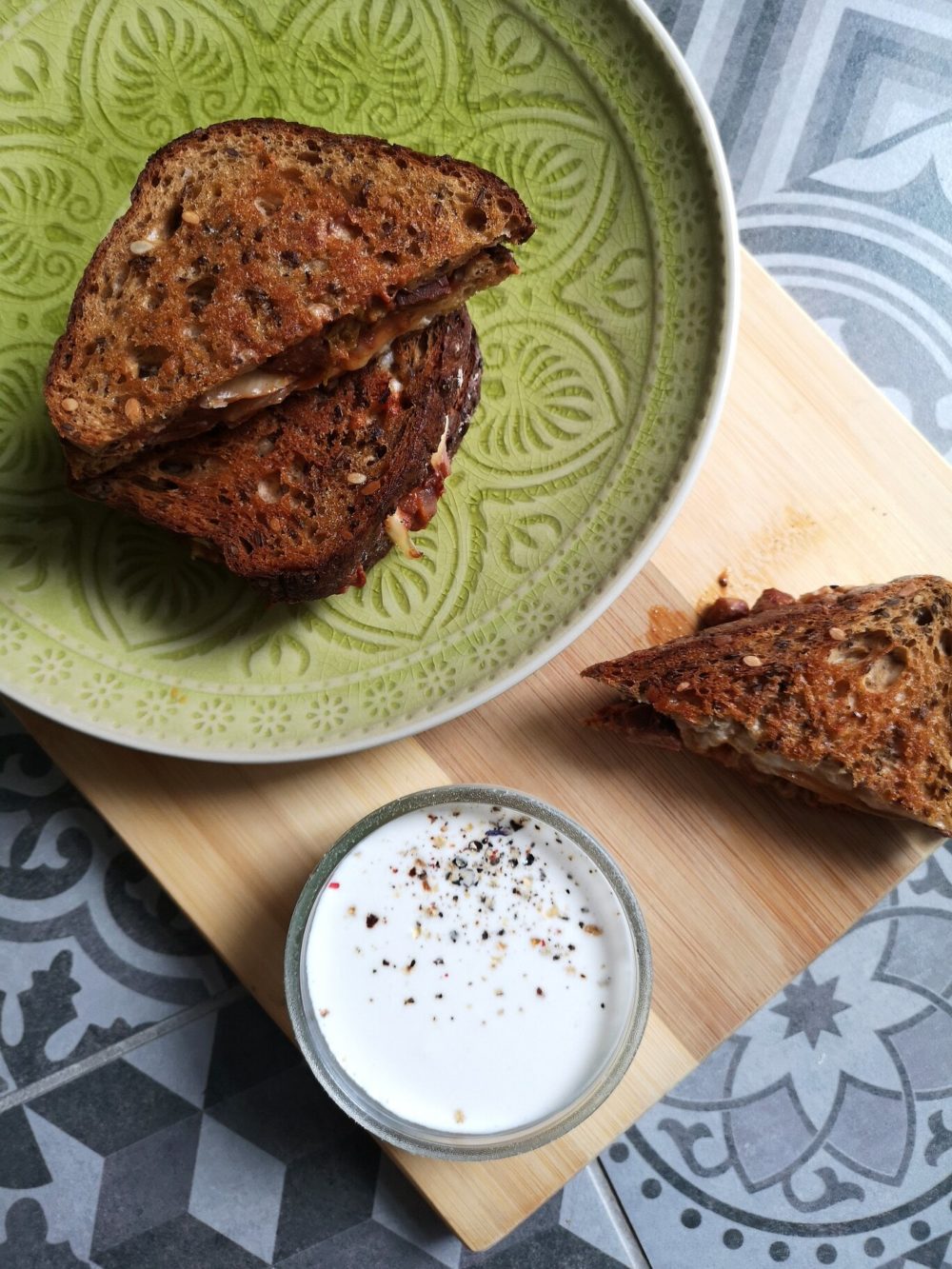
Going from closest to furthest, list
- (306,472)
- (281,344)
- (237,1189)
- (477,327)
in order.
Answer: (281,344)
(306,472)
(477,327)
(237,1189)

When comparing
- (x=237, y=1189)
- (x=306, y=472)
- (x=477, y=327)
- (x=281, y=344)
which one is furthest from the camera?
(x=237, y=1189)

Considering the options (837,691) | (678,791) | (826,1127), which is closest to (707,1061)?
(826,1127)

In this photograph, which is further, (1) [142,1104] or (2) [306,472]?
(1) [142,1104]

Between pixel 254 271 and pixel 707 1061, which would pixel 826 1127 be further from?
pixel 254 271

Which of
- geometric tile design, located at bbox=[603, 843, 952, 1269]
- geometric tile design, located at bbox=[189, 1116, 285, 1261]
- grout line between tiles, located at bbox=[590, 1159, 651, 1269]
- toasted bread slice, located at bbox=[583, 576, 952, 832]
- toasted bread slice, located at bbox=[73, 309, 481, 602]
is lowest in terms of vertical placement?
geometric tile design, located at bbox=[189, 1116, 285, 1261]

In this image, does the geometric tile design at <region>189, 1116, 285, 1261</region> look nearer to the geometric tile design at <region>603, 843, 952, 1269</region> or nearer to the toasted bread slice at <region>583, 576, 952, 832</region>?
the geometric tile design at <region>603, 843, 952, 1269</region>

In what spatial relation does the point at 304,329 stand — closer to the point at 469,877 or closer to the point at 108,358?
the point at 108,358

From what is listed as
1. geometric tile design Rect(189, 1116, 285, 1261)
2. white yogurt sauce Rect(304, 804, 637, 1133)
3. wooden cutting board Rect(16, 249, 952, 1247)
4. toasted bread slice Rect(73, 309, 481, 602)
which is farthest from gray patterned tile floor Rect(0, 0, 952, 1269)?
toasted bread slice Rect(73, 309, 481, 602)
